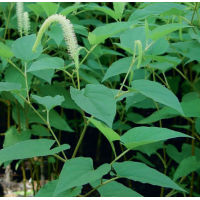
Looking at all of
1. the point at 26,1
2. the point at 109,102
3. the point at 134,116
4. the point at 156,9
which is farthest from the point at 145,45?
the point at 26,1

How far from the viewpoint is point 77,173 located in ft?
2.11

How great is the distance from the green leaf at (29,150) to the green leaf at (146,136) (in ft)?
0.47

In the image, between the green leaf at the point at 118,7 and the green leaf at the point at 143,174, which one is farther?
the green leaf at the point at 118,7

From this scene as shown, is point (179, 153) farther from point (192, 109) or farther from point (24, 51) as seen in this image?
point (24, 51)

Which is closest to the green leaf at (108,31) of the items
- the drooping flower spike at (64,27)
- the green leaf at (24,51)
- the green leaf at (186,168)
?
the drooping flower spike at (64,27)

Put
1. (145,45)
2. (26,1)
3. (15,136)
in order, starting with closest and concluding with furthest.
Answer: (145,45) → (15,136) → (26,1)

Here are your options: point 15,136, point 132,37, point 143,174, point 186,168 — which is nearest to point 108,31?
point 132,37

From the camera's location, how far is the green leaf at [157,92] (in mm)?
707

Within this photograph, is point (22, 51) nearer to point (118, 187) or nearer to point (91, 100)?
point (91, 100)

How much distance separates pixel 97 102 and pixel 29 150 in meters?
0.19

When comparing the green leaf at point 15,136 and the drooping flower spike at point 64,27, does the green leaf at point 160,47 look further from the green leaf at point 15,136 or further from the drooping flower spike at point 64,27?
the green leaf at point 15,136

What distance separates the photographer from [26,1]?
1441 mm

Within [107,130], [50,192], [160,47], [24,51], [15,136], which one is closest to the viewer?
[107,130]

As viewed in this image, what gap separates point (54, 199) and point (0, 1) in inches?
38.8
